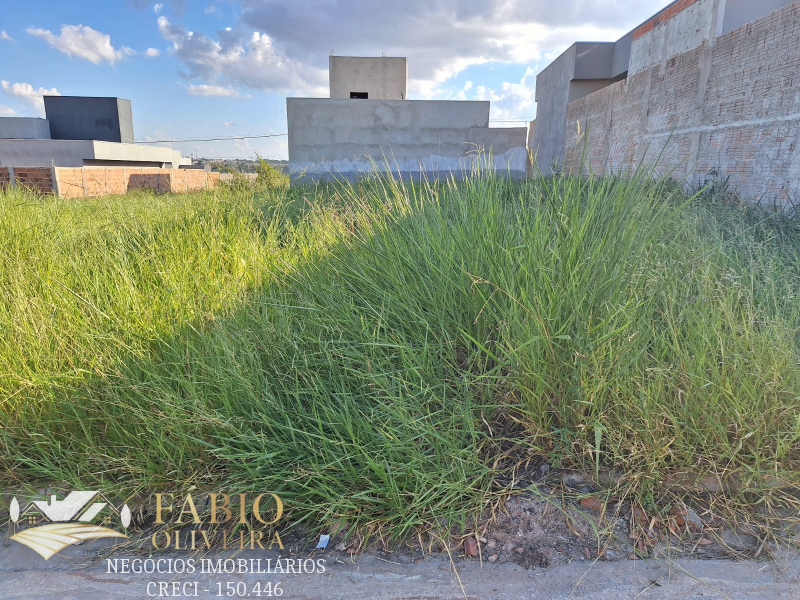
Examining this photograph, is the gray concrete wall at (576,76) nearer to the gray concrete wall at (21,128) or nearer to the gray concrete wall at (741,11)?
the gray concrete wall at (741,11)

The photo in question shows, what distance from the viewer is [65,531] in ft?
5.32

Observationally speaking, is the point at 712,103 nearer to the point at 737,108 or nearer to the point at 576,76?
the point at 737,108

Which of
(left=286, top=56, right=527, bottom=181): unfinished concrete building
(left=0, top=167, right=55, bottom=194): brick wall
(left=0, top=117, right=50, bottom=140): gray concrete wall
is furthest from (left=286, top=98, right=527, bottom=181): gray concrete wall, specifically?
(left=0, top=117, right=50, bottom=140): gray concrete wall

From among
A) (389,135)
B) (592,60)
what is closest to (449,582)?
(389,135)

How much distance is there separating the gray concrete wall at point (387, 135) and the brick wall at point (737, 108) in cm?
287

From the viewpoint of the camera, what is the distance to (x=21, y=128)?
1083 inches

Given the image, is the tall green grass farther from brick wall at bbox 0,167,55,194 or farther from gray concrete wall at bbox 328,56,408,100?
gray concrete wall at bbox 328,56,408,100

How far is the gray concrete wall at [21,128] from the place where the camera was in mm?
27109

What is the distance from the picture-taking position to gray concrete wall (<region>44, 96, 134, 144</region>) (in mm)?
29047

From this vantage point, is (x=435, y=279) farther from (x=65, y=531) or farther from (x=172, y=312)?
(x=65, y=531)

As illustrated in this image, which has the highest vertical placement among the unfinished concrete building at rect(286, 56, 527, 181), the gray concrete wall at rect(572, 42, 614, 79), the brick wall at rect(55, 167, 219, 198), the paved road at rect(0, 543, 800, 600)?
the gray concrete wall at rect(572, 42, 614, 79)

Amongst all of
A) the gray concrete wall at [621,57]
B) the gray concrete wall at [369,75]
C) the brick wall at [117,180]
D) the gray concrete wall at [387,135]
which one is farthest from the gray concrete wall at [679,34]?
the brick wall at [117,180]

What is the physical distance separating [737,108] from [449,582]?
25.3 ft

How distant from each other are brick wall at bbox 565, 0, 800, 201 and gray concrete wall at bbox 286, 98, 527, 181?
2.87 meters
